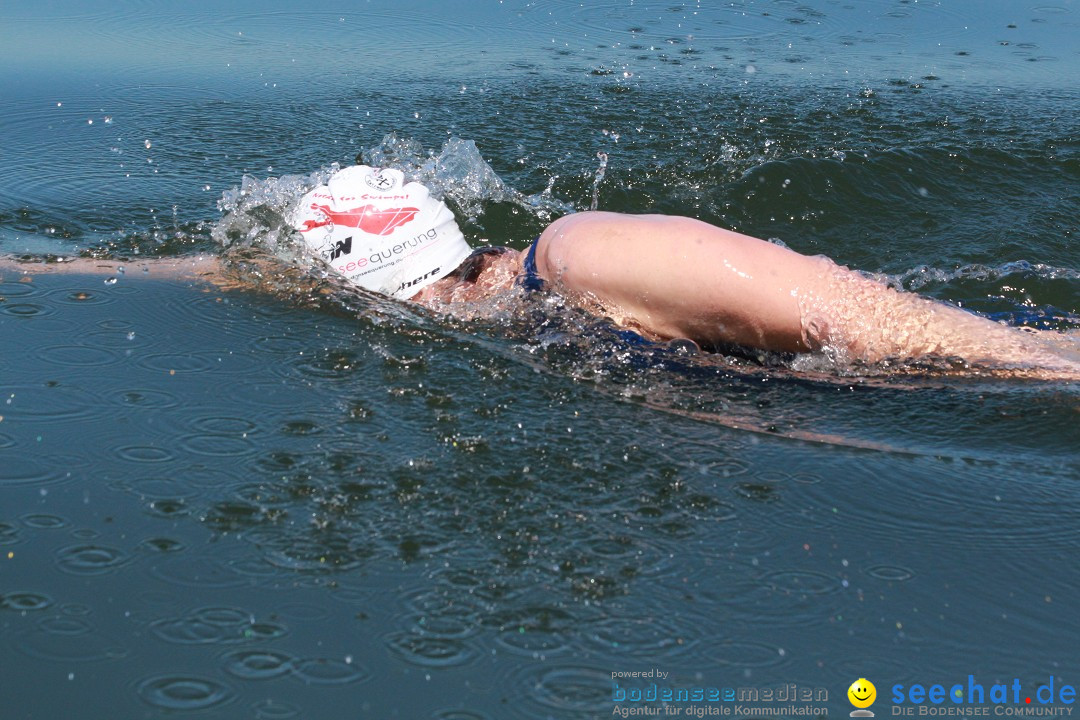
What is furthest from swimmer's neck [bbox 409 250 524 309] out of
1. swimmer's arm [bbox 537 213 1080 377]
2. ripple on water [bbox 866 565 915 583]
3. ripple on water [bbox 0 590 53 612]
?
ripple on water [bbox 0 590 53 612]

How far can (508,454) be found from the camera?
337 cm

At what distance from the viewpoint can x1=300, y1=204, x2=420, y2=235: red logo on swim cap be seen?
4539 millimetres

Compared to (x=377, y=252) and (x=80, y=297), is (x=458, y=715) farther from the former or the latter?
(x=80, y=297)

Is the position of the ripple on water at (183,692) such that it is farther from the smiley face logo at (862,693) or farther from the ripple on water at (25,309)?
the ripple on water at (25,309)

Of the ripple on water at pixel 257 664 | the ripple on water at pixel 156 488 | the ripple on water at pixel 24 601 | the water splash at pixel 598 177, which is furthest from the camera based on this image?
the water splash at pixel 598 177

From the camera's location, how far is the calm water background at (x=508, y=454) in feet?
8.23

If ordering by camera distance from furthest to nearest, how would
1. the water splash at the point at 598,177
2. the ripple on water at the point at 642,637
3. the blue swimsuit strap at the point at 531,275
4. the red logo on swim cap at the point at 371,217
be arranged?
the water splash at the point at 598,177
the red logo on swim cap at the point at 371,217
the blue swimsuit strap at the point at 531,275
the ripple on water at the point at 642,637

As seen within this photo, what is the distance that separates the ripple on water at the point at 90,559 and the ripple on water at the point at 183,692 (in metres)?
0.47

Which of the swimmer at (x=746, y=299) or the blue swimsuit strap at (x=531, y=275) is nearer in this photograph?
the swimmer at (x=746, y=299)

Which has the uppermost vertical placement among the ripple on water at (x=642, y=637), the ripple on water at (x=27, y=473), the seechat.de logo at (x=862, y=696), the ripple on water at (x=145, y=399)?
the ripple on water at (x=145, y=399)

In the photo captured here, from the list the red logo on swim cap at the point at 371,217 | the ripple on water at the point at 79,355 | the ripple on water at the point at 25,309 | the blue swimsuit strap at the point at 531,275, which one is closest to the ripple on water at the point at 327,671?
the ripple on water at the point at 79,355

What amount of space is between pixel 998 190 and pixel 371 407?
429cm

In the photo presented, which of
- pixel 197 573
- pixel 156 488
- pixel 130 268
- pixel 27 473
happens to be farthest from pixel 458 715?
pixel 130 268

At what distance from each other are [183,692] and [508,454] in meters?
1.24
